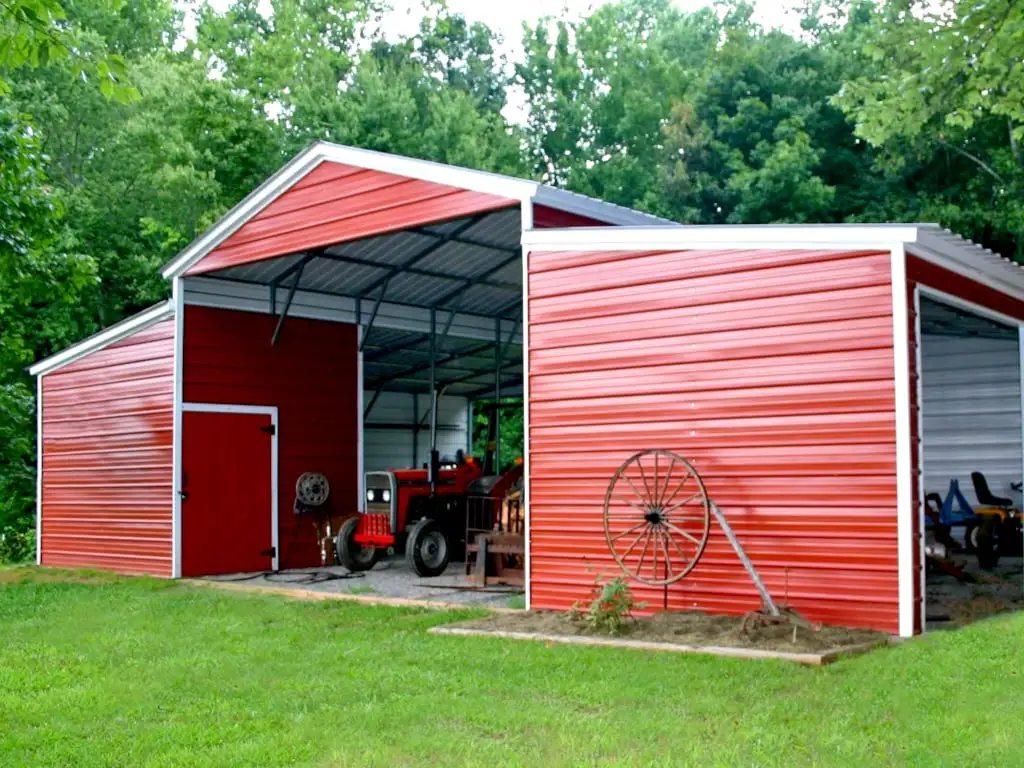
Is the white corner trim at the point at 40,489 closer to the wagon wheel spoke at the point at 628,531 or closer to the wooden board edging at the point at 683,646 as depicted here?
the wooden board edging at the point at 683,646

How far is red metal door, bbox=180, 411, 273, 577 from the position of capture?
1436 cm

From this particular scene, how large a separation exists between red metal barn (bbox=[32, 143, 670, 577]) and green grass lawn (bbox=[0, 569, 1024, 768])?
4992 mm

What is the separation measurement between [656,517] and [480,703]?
309cm

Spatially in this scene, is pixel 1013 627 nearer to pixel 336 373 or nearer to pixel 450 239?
pixel 450 239

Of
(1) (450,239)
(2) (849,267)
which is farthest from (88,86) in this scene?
(2) (849,267)

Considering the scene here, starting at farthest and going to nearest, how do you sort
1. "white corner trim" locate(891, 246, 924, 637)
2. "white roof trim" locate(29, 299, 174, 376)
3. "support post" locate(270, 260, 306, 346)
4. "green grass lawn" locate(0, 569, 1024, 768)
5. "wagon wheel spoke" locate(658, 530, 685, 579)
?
"support post" locate(270, 260, 306, 346) → "white roof trim" locate(29, 299, 174, 376) → "wagon wheel spoke" locate(658, 530, 685, 579) → "white corner trim" locate(891, 246, 924, 637) → "green grass lawn" locate(0, 569, 1024, 768)

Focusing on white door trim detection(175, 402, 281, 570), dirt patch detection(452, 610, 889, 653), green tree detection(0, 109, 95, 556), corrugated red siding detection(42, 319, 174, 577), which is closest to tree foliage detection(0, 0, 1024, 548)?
green tree detection(0, 109, 95, 556)

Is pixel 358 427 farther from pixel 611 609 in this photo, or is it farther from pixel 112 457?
pixel 611 609

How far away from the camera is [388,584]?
43.1 feet

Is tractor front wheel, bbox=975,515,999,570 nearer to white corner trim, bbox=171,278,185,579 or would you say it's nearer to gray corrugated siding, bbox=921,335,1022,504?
gray corrugated siding, bbox=921,335,1022,504

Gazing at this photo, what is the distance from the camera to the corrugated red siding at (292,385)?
14711 millimetres

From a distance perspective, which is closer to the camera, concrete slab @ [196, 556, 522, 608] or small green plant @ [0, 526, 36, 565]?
concrete slab @ [196, 556, 522, 608]

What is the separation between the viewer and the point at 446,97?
104ft

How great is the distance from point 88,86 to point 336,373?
15.4 metres
